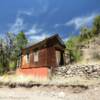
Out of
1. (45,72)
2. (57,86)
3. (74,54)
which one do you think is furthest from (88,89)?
(74,54)

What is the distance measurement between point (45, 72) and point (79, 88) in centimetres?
1051

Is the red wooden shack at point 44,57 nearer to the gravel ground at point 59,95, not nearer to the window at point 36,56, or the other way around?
the window at point 36,56

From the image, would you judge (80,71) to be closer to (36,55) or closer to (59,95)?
(59,95)

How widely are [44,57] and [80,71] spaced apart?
721cm

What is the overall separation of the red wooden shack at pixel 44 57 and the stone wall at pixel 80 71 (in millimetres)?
1941

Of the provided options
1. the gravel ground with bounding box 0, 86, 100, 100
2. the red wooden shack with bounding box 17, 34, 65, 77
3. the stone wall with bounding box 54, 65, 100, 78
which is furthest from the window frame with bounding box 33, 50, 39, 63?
the gravel ground with bounding box 0, 86, 100, 100

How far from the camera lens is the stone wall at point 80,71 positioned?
25434 mm

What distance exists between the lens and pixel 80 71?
27250 millimetres

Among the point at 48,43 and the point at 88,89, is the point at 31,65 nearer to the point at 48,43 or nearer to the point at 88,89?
the point at 48,43

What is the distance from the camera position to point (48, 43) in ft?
110

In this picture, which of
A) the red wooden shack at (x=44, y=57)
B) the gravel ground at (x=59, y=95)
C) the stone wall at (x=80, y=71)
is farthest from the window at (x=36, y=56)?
the gravel ground at (x=59, y=95)

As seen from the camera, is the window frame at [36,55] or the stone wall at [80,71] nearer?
the stone wall at [80,71]

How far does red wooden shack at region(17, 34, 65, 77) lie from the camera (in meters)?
32.3

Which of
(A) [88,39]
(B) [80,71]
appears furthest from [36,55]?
(A) [88,39]
